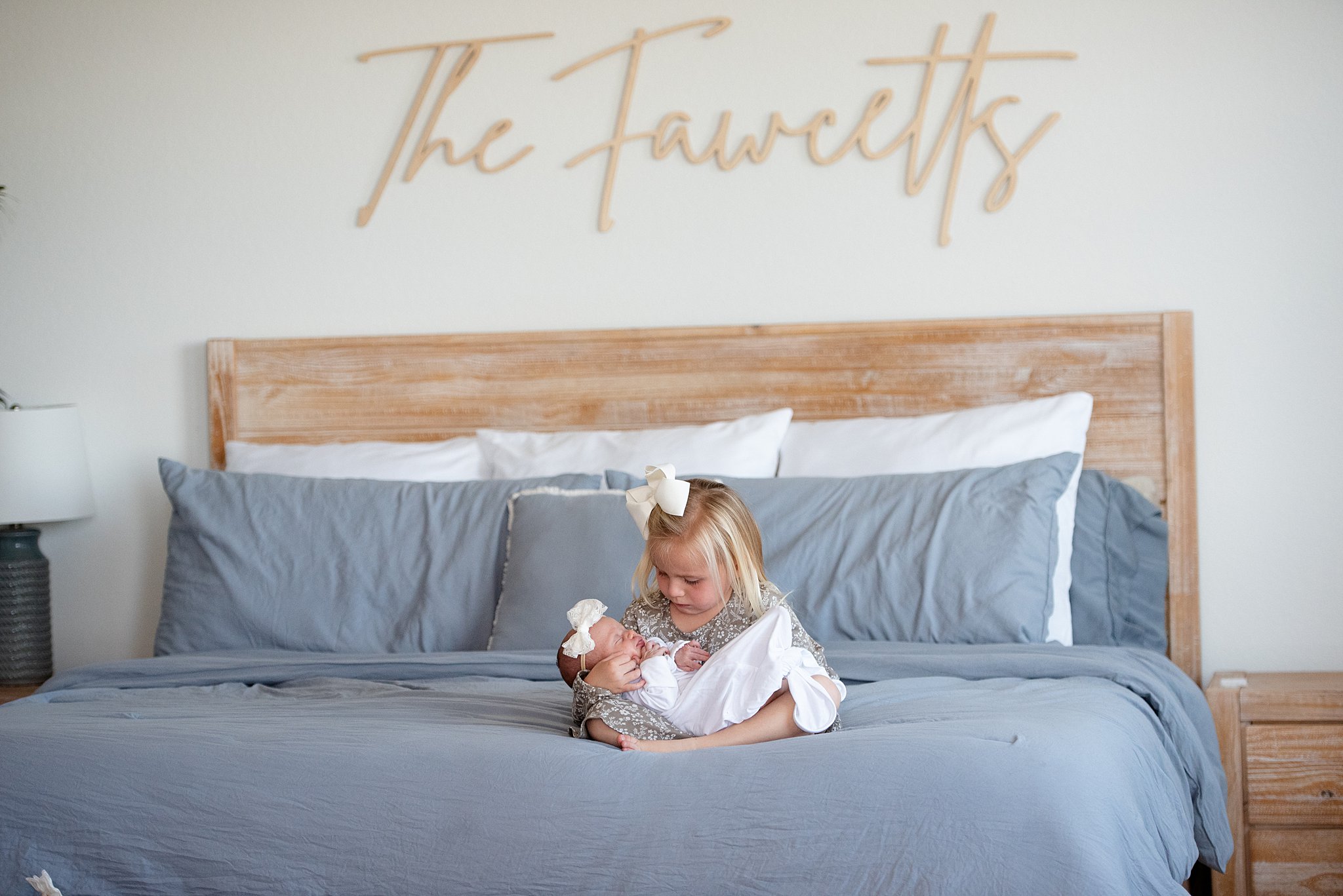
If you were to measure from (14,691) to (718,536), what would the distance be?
1928 millimetres

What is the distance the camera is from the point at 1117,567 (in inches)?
95.8

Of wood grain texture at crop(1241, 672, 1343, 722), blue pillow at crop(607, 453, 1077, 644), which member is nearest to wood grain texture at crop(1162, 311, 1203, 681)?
wood grain texture at crop(1241, 672, 1343, 722)

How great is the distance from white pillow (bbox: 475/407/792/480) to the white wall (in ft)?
1.03

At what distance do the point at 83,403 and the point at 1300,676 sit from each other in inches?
111

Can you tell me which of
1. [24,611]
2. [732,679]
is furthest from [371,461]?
[732,679]

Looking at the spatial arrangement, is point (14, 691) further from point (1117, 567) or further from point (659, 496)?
point (1117, 567)

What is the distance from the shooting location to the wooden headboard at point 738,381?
2549 mm

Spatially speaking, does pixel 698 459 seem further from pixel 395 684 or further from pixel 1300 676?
pixel 1300 676

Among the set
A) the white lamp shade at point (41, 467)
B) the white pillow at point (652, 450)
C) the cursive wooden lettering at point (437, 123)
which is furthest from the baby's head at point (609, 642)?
the white lamp shade at point (41, 467)

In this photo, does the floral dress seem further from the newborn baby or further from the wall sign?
the wall sign

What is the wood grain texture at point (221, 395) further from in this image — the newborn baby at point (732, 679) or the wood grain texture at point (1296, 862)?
the wood grain texture at point (1296, 862)

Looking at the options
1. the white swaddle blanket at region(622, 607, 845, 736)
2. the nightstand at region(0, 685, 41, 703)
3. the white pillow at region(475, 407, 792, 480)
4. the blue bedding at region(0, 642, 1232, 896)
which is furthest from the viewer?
the nightstand at region(0, 685, 41, 703)

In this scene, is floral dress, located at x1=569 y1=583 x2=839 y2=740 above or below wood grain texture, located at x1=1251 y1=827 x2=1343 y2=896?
above

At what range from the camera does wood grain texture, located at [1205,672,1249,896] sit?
2189 millimetres
